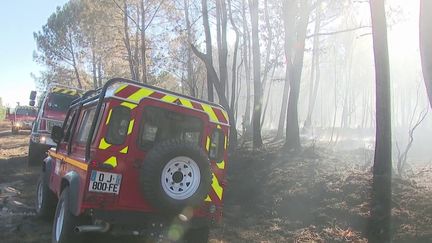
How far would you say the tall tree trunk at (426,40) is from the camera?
8.26 metres

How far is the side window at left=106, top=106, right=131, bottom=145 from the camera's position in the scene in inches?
229

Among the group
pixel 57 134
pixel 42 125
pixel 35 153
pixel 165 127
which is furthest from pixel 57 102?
pixel 165 127

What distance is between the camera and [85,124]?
700 cm

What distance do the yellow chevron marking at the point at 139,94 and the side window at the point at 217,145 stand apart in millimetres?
1112

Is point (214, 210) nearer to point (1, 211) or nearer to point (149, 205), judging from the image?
point (149, 205)

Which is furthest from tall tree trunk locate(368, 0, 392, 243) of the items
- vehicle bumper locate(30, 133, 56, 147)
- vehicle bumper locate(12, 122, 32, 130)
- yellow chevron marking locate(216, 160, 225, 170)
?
vehicle bumper locate(12, 122, 32, 130)

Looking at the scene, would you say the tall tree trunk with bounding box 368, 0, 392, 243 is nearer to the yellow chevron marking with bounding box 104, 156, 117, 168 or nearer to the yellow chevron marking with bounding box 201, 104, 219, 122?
the yellow chevron marking with bounding box 201, 104, 219, 122

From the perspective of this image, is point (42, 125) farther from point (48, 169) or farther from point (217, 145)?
point (217, 145)

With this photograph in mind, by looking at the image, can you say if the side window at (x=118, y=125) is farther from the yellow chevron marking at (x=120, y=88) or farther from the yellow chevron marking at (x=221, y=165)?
the yellow chevron marking at (x=221, y=165)

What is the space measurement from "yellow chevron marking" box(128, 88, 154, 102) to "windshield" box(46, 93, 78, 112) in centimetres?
1129

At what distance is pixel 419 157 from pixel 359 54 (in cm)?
1914

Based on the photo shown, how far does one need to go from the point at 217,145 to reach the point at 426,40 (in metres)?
4.31

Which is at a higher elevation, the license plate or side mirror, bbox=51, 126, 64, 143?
side mirror, bbox=51, 126, 64, 143

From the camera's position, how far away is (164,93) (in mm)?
6148
